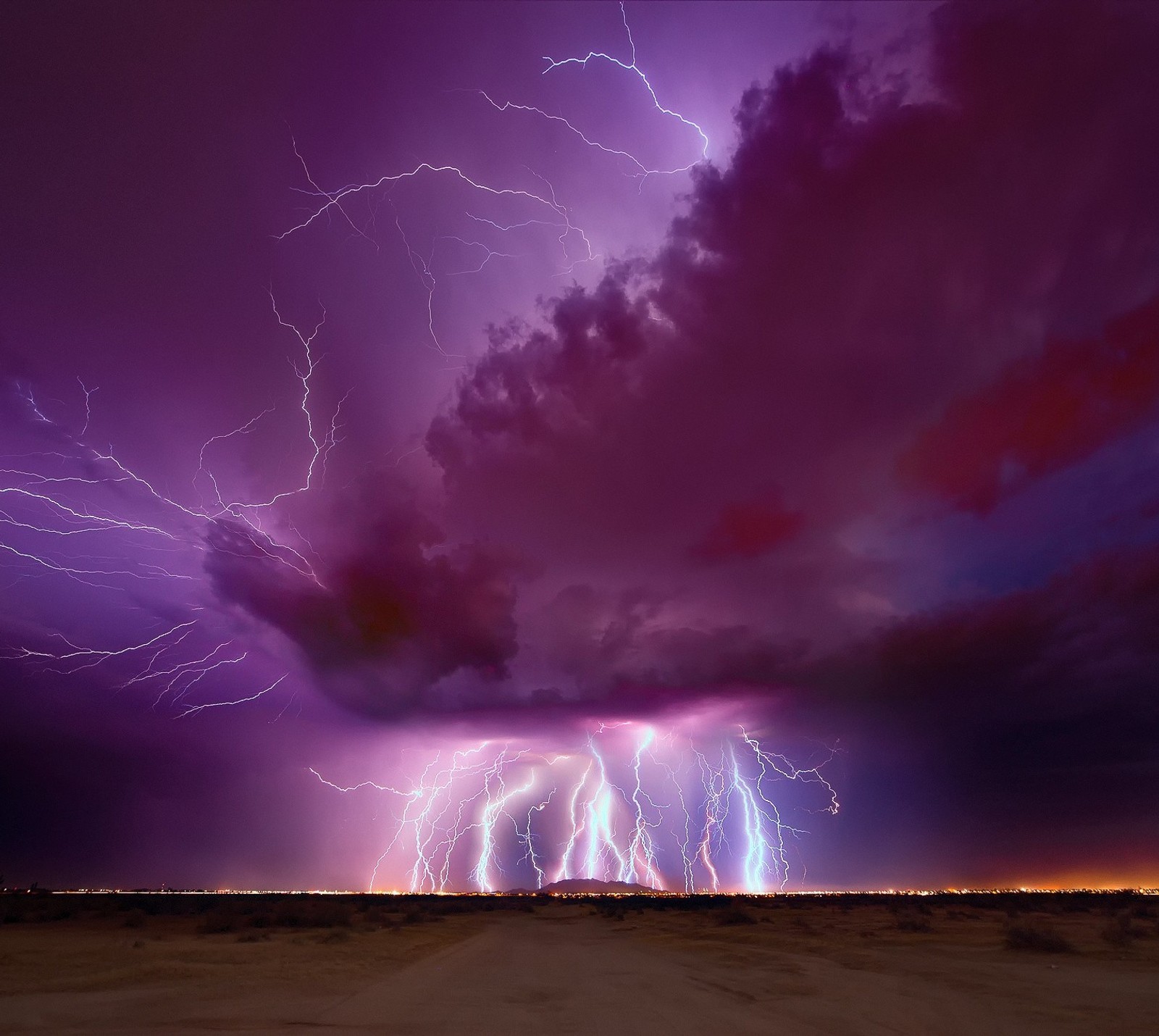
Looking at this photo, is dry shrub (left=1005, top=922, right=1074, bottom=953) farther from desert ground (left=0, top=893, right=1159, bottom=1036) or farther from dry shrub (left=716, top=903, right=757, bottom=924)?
dry shrub (left=716, top=903, right=757, bottom=924)

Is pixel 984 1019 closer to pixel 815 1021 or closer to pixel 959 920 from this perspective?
pixel 815 1021

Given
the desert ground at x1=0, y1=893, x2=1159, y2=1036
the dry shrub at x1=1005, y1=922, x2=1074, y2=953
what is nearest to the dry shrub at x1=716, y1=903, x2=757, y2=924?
the desert ground at x1=0, y1=893, x2=1159, y2=1036

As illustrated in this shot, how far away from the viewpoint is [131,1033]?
297 inches

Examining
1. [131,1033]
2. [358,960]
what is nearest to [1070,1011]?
[131,1033]

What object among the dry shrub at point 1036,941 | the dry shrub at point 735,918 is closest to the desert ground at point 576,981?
the dry shrub at point 1036,941

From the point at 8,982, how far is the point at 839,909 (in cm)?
4664

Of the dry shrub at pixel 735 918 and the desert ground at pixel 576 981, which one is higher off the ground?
the dry shrub at pixel 735 918

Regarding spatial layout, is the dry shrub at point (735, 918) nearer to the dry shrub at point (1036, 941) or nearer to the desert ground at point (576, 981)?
the desert ground at point (576, 981)

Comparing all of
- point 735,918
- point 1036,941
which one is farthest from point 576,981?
point 735,918

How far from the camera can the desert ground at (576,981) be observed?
8.85m

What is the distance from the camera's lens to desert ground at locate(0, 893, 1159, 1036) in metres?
8.85

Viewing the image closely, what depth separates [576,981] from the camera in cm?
1345

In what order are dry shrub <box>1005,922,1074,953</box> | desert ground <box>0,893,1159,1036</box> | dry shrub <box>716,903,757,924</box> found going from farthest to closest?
dry shrub <box>716,903,757,924</box>, dry shrub <box>1005,922,1074,953</box>, desert ground <box>0,893,1159,1036</box>

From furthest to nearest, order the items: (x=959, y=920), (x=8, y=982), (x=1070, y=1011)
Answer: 1. (x=959, y=920)
2. (x=8, y=982)
3. (x=1070, y=1011)
